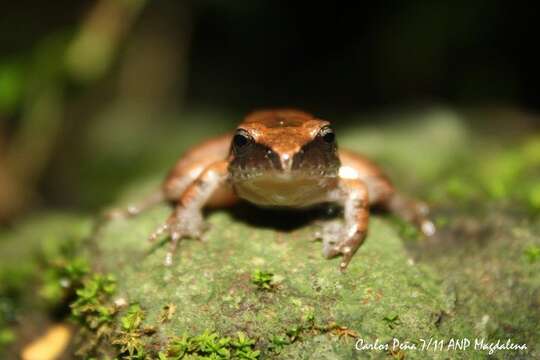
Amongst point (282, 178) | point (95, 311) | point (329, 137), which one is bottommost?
point (95, 311)

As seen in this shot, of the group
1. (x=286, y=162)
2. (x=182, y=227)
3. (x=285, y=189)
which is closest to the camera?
(x=286, y=162)

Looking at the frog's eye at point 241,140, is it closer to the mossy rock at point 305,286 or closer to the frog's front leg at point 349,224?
the mossy rock at point 305,286

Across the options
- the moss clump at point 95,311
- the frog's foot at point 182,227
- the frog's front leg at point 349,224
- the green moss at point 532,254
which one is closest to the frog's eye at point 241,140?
the frog's foot at point 182,227

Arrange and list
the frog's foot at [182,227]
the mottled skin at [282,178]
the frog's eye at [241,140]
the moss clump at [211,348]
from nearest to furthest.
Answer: the moss clump at [211,348] → the mottled skin at [282,178] → the frog's eye at [241,140] → the frog's foot at [182,227]

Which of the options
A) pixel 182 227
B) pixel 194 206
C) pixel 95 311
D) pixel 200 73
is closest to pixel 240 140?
pixel 194 206

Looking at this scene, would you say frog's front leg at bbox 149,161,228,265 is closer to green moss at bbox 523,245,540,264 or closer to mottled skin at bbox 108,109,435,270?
mottled skin at bbox 108,109,435,270

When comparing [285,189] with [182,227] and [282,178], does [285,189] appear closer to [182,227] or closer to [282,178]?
[282,178]

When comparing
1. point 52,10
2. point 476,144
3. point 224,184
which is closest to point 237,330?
point 224,184
